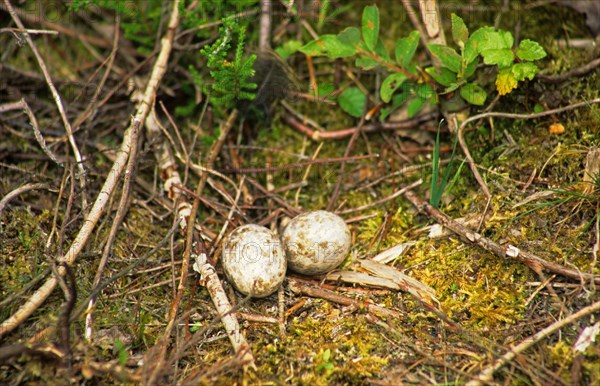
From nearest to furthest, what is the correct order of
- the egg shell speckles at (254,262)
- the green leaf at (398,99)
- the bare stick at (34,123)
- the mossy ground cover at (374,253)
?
the mossy ground cover at (374,253)
the egg shell speckles at (254,262)
the bare stick at (34,123)
the green leaf at (398,99)

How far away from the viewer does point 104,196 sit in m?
2.66

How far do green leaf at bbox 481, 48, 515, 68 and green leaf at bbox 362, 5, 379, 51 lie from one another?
69 centimetres

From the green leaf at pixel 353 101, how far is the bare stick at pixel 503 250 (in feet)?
2.87

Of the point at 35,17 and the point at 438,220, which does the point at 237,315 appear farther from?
the point at 35,17

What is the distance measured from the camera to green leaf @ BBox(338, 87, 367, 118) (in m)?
3.32

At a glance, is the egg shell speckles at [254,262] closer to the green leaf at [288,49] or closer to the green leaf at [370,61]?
the green leaf at [370,61]

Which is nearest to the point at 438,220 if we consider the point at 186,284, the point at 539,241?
the point at 539,241

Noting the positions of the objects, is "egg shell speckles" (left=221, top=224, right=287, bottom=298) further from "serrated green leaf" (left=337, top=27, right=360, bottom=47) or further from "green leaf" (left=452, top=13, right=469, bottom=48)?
"green leaf" (left=452, top=13, right=469, bottom=48)


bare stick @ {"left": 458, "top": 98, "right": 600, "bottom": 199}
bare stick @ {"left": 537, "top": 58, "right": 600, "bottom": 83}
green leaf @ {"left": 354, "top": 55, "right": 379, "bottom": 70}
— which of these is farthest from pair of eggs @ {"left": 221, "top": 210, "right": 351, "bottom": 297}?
bare stick @ {"left": 537, "top": 58, "right": 600, "bottom": 83}

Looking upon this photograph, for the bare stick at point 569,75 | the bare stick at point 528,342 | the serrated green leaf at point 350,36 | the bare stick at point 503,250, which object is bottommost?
the bare stick at point 528,342

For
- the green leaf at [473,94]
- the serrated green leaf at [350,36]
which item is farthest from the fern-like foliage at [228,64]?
the green leaf at [473,94]

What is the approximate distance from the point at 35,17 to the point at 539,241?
3.90 m

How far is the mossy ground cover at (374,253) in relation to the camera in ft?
7.13

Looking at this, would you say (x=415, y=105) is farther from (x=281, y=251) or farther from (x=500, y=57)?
(x=281, y=251)
